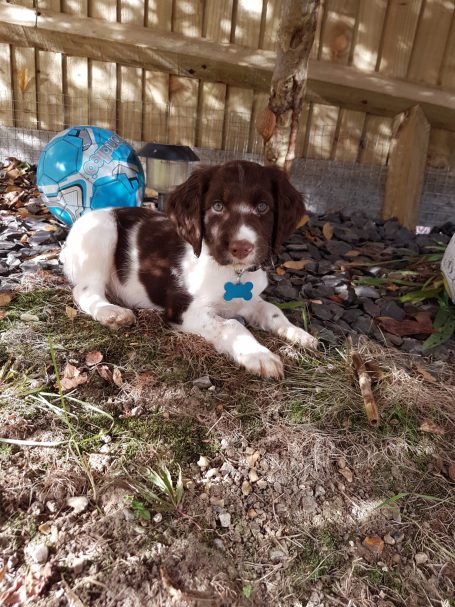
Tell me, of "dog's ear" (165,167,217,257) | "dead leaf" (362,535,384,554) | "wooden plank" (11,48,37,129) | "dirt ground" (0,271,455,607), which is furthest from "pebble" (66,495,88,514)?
"wooden plank" (11,48,37,129)

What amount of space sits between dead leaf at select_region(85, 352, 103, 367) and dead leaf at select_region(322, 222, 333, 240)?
287 centimetres

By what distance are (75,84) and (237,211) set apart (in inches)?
147

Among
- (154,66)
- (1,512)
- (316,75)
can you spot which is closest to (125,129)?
(154,66)

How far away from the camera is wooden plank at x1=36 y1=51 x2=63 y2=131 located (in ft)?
16.9

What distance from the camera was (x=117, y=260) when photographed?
334cm

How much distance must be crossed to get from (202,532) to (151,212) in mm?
2364

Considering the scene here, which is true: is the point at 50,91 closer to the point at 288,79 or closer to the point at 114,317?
the point at 288,79

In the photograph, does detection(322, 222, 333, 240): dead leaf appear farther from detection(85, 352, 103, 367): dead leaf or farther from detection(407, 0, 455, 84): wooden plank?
detection(85, 352, 103, 367): dead leaf

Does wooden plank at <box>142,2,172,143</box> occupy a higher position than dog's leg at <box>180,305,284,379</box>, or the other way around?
wooden plank at <box>142,2,172,143</box>

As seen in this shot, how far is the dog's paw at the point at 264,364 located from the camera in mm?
2496

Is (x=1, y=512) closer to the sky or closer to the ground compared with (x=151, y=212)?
closer to the ground

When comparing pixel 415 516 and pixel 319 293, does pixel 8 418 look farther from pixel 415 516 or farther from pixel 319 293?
pixel 319 293

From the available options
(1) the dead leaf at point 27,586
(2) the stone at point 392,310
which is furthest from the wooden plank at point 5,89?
(1) the dead leaf at point 27,586

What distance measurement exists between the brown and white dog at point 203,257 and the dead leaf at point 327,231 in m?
1.89
